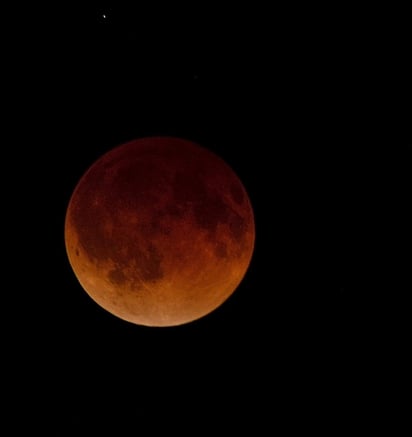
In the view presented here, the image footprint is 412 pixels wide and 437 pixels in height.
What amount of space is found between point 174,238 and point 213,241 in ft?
1.48

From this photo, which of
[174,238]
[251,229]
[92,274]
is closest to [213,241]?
[174,238]

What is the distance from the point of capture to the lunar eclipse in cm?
556

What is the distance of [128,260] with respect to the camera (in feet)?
18.5

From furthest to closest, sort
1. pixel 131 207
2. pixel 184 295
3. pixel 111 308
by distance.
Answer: pixel 111 308
pixel 184 295
pixel 131 207

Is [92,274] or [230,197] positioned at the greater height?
[230,197]

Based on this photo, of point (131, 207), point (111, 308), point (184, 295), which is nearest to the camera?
point (131, 207)

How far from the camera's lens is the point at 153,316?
6.05m

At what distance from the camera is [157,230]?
5520 millimetres

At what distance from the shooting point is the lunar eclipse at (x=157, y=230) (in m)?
5.56

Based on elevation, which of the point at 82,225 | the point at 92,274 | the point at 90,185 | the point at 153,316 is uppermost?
the point at 90,185

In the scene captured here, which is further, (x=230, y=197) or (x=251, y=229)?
(x=251, y=229)

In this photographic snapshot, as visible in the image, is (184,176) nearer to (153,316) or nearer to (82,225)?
(82,225)

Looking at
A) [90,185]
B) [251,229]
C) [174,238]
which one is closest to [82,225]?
[90,185]

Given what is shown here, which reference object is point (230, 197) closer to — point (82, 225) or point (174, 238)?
point (174, 238)
